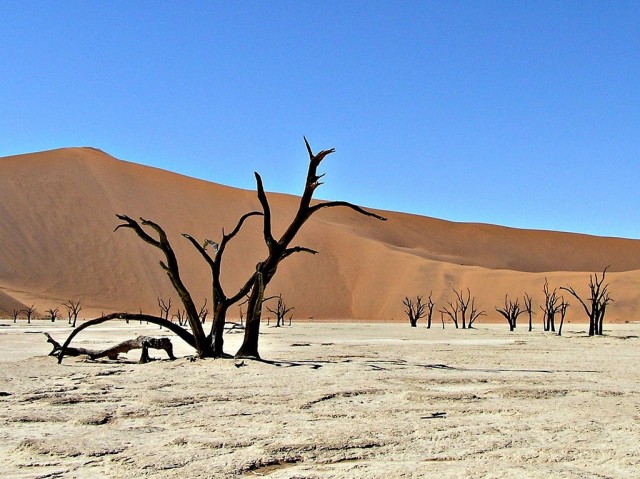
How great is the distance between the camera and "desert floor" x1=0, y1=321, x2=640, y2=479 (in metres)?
5.27

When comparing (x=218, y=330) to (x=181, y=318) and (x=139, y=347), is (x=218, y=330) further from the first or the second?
(x=181, y=318)

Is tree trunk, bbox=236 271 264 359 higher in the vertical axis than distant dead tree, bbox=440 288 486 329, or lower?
lower

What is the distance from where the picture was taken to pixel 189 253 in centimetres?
8231

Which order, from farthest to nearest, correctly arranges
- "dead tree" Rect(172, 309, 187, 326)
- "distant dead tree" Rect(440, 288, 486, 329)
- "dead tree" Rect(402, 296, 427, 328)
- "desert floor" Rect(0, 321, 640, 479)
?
"distant dead tree" Rect(440, 288, 486, 329)
"dead tree" Rect(402, 296, 427, 328)
"dead tree" Rect(172, 309, 187, 326)
"desert floor" Rect(0, 321, 640, 479)

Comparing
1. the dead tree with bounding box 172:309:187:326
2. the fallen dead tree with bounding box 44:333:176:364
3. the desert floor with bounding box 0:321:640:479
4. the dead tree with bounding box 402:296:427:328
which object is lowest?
the desert floor with bounding box 0:321:640:479

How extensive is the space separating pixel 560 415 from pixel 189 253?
76.6 m

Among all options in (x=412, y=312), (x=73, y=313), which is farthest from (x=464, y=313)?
(x=73, y=313)

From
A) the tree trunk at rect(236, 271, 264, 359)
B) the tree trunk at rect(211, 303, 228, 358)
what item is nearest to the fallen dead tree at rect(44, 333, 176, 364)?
the tree trunk at rect(211, 303, 228, 358)

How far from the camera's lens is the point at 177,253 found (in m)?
80.5

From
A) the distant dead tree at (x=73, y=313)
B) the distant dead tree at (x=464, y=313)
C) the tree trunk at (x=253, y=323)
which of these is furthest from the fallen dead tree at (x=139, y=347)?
the distant dead tree at (x=464, y=313)

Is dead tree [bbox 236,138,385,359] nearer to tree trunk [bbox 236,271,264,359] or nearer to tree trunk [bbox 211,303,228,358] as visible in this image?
tree trunk [bbox 236,271,264,359]

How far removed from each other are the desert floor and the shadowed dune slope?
160 ft

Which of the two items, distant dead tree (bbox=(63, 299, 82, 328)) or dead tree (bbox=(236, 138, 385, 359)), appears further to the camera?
distant dead tree (bbox=(63, 299, 82, 328))

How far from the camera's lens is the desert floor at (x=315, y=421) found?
17.3ft
